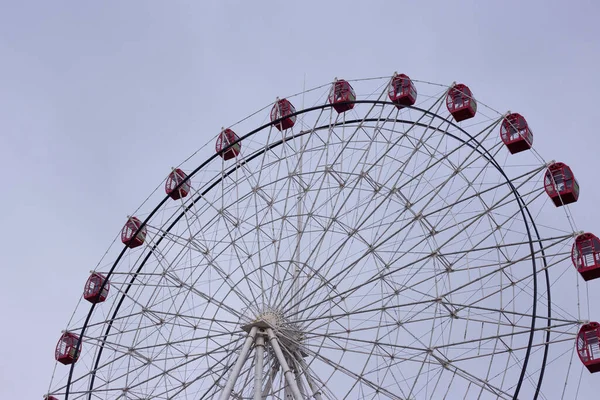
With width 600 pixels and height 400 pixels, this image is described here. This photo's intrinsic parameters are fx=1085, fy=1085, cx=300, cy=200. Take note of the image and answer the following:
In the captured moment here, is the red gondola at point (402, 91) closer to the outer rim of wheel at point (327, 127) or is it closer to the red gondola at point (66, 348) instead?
the outer rim of wheel at point (327, 127)

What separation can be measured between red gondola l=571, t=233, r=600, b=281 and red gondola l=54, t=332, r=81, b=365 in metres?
16.6

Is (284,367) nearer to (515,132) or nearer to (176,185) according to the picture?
(176,185)

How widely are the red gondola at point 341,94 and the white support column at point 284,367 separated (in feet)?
26.1

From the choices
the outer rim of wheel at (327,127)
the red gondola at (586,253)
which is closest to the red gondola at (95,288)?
the outer rim of wheel at (327,127)

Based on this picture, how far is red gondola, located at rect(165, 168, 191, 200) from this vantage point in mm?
38156

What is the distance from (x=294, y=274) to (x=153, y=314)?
501 centimetres

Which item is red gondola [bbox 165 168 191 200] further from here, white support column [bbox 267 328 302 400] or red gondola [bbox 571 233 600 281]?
red gondola [bbox 571 233 600 281]

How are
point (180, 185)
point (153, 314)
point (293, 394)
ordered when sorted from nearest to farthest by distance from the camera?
point (293, 394)
point (153, 314)
point (180, 185)

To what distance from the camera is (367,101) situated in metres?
34.9

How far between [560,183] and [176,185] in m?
13.4

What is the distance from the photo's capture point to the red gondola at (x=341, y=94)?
3612cm

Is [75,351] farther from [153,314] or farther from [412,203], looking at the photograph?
[412,203]

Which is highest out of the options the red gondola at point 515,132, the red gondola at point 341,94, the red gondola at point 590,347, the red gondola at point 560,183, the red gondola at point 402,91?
the red gondola at point 341,94

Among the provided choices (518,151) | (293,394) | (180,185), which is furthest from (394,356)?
(180,185)
